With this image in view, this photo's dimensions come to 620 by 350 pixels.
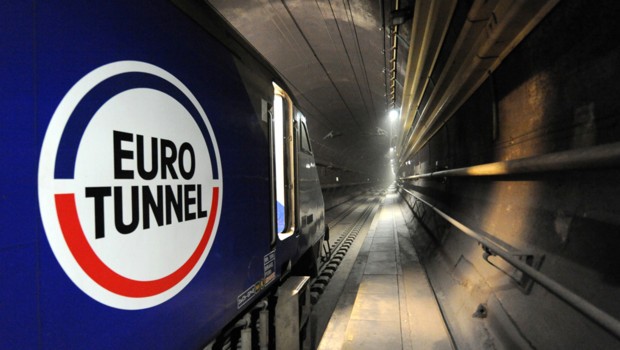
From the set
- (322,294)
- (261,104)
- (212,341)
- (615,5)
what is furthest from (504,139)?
(322,294)

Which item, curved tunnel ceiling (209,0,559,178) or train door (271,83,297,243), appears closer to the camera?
curved tunnel ceiling (209,0,559,178)

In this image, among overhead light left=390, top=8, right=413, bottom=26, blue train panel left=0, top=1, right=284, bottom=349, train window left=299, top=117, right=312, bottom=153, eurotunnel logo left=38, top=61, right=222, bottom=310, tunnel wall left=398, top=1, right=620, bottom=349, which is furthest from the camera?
overhead light left=390, top=8, right=413, bottom=26

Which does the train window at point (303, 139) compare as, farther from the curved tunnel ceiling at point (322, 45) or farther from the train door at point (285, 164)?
the curved tunnel ceiling at point (322, 45)

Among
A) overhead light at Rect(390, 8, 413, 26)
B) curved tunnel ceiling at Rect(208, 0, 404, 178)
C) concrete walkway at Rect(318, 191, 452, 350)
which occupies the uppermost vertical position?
curved tunnel ceiling at Rect(208, 0, 404, 178)

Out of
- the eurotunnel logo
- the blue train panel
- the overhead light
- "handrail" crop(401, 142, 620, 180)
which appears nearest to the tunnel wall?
"handrail" crop(401, 142, 620, 180)

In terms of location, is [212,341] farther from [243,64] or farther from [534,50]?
[534,50]

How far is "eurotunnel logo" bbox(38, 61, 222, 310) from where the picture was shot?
1.04 metres

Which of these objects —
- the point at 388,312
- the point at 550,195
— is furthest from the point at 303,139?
the point at 550,195

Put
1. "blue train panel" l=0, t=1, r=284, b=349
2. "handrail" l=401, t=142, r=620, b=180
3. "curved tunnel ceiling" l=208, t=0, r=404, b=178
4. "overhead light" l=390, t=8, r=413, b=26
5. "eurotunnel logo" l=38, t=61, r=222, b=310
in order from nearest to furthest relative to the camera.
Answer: "blue train panel" l=0, t=1, r=284, b=349 < "eurotunnel logo" l=38, t=61, r=222, b=310 < "handrail" l=401, t=142, r=620, b=180 < "overhead light" l=390, t=8, r=413, b=26 < "curved tunnel ceiling" l=208, t=0, r=404, b=178

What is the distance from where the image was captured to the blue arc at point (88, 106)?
3.41 ft

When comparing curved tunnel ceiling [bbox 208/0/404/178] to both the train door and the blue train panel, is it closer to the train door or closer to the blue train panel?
the train door

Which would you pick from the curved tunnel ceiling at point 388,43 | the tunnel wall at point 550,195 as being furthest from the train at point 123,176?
the curved tunnel ceiling at point 388,43

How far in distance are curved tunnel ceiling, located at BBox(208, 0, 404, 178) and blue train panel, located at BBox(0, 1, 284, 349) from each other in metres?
4.53

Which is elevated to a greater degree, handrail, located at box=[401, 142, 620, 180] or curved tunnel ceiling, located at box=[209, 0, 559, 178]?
curved tunnel ceiling, located at box=[209, 0, 559, 178]
